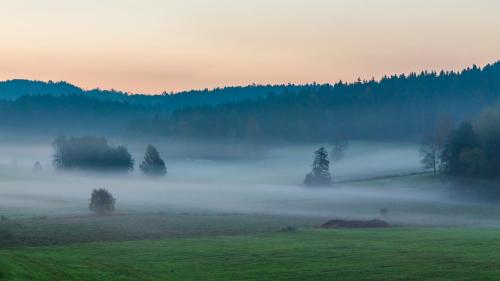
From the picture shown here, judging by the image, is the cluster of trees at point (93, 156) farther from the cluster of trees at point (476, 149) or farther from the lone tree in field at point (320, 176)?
the cluster of trees at point (476, 149)

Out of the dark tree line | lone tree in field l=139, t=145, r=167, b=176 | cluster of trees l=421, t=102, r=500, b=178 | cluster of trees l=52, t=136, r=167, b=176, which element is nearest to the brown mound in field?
cluster of trees l=421, t=102, r=500, b=178

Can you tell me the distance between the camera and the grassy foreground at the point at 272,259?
4516 cm

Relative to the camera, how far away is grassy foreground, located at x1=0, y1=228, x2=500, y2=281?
148 feet

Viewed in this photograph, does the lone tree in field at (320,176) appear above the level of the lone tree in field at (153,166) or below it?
below

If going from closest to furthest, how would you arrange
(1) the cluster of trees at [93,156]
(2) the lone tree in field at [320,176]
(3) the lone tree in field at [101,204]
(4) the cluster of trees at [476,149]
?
1. (3) the lone tree in field at [101,204]
2. (4) the cluster of trees at [476,149]
3. (2) the lone tree in field at [320,176]
4. (1) the cluster of trees at [93,156]

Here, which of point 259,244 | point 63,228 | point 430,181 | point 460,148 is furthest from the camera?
point 430,181

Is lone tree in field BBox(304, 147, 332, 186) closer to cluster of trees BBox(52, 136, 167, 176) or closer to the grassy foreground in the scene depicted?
cluster of trees BBox(52, 136, 167, 176)

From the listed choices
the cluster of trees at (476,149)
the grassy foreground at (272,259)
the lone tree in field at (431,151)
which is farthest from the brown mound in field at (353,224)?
the lone tree in field at (431,151)

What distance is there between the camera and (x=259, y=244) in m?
62.7

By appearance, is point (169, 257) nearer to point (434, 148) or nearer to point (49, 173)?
point (434, 148)

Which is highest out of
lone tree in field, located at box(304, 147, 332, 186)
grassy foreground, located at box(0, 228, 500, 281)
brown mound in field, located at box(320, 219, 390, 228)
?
lone tree in field, located at box(304, 147, 332, 186)

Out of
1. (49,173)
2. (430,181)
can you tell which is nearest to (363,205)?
(430,181)

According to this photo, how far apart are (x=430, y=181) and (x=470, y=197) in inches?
770

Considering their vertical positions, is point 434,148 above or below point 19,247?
above
